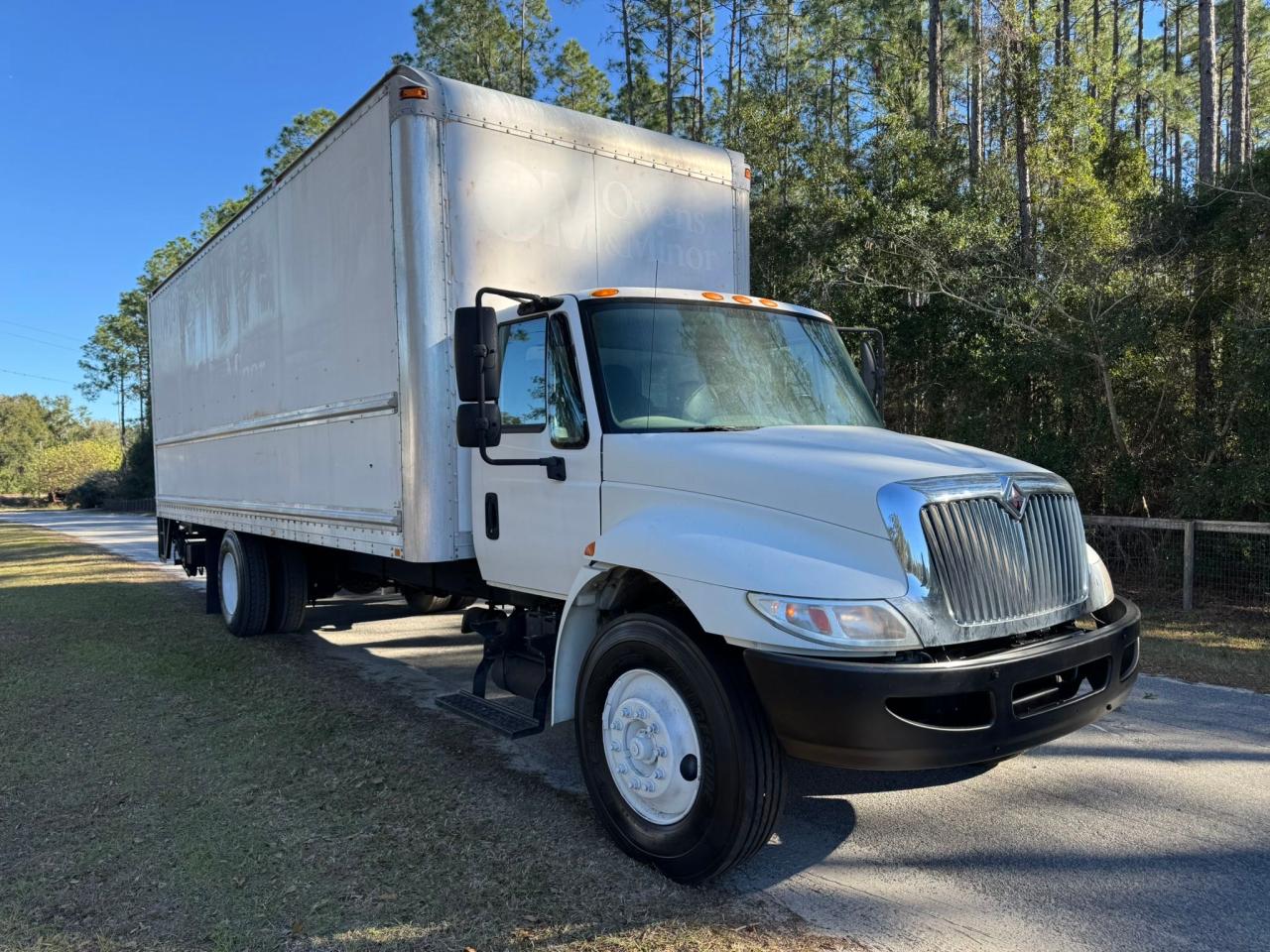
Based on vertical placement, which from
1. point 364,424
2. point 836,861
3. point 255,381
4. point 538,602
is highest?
point 255,381

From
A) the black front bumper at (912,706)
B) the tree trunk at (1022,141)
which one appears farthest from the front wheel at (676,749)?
the tree trunk at (1022,141)

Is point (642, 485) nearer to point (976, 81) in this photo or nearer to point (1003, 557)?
point (1003, 557)

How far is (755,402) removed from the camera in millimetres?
4090

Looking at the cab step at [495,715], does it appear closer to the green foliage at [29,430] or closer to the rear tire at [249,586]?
the rear tire at [249,586]

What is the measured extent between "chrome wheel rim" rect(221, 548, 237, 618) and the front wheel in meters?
5.67

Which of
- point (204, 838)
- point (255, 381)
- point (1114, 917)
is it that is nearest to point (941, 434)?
point (255, 381)

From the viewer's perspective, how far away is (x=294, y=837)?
12.5ft

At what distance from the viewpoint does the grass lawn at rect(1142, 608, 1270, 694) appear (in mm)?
6695

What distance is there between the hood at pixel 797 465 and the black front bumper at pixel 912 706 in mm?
517

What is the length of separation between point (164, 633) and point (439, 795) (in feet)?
18.4

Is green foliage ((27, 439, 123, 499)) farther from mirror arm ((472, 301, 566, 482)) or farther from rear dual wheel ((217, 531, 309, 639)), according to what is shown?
mirror arm ((472, 301, 566, 482))

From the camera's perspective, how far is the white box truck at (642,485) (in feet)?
9.82

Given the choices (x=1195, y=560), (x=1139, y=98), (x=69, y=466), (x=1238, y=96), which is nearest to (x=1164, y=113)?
(x=1139, y=98)

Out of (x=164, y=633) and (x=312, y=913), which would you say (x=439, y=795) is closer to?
(x=312, y=913)
